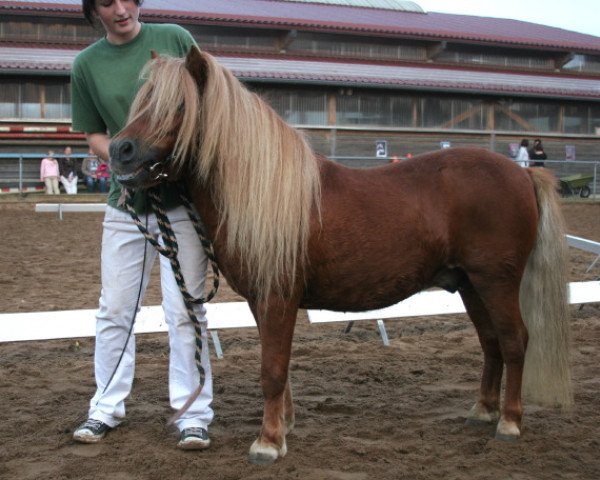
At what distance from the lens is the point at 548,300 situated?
160 inches

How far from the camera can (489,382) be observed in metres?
4.18

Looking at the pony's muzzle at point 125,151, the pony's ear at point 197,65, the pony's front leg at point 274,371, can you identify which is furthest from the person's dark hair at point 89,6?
the pony's front leg at point 274,371

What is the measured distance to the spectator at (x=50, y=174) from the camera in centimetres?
1856

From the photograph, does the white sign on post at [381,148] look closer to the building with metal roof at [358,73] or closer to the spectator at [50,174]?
the building with metal roof at [358,73]

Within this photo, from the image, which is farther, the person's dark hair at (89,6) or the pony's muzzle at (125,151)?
the person's dark hair at (89,6)

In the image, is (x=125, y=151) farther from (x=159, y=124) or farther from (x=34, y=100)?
(x=34, y=100)

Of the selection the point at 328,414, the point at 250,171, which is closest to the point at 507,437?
the point at 328,414

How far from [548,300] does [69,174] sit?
16.7 meters

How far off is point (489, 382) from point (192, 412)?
1674 mm

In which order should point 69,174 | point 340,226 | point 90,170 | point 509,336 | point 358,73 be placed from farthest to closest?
point 358,73, point 90,170, point 69,174, point 509,336, point 340,226

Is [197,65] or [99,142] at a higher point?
[197,65]

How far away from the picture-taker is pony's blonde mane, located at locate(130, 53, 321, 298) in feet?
11.0

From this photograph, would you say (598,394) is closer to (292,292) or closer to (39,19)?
(292,292)

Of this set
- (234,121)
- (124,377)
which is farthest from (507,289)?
(124,377)
